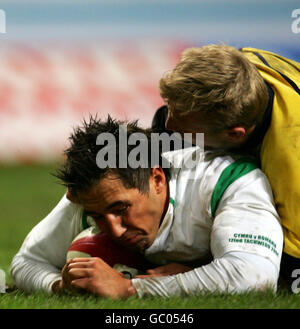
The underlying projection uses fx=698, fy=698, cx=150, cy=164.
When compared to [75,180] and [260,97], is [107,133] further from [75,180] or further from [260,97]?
[260,97]

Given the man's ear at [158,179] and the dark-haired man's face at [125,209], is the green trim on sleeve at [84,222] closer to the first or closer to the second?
the dark-haired man's face at [125,209]

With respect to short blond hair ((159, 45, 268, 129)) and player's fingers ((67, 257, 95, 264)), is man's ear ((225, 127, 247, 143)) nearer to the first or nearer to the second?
short blond hair ((159, 45, 268, 129))

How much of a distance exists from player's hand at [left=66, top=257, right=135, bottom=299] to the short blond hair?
766 millimetres

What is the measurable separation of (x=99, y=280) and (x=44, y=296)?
0.92 ft

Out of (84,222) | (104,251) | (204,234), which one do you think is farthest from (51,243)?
(204,234)

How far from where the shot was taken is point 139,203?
2797 millimetres

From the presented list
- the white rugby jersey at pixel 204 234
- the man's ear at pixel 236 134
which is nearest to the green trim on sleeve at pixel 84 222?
the white rugby jersey at pixel 204 234

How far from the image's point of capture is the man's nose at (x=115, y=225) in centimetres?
276

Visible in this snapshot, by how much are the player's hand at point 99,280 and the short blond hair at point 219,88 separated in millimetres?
766
